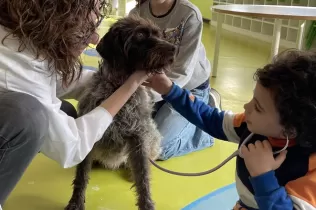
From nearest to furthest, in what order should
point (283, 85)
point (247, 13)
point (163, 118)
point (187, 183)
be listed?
1. point (283, 85)
2. point (187, 183)
3. point (163, 118)
4. point (247, 13)

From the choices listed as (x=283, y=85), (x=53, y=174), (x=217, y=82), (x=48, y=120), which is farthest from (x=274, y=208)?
(x=217, y=82)

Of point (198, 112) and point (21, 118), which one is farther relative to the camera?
point (198, 112)

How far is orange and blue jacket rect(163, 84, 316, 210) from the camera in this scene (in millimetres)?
1081

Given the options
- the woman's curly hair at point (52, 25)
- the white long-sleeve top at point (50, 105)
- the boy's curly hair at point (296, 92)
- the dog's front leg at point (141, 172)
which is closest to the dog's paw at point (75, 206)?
the dog's front leg at point (141, 172)

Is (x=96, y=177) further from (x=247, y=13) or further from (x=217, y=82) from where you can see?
(x=217, y=82)

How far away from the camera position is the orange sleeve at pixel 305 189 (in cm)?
108

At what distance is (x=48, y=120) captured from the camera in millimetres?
1269

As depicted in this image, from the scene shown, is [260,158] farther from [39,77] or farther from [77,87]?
[77,87]

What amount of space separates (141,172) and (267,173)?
726mm

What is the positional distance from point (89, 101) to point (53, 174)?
24.2 inches

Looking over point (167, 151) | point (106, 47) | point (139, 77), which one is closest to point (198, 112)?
point (139, 77)

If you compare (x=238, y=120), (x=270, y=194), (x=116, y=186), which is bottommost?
(x=116, y=186)

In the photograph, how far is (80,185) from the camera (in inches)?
69.4

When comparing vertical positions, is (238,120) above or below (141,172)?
above
